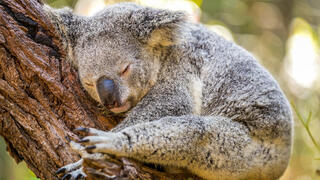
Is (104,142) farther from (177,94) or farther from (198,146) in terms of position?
(177,94)

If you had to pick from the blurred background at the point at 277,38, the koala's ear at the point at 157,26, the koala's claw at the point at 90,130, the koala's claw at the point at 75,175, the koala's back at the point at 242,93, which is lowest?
the blurred background at the point at 277,38

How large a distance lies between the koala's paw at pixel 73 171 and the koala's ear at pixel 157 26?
59.3 inches

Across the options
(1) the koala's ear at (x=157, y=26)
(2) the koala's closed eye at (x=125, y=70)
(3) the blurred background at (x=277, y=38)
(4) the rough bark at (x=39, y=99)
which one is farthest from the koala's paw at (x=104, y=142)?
(3) the blurred background at (x=277, y=38)

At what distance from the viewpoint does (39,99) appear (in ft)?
11.3

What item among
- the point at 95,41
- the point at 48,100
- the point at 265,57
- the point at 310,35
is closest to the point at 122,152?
the point at 48,100

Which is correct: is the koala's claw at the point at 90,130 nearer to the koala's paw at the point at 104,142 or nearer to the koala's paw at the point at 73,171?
the koala's paw at the point at 104,142

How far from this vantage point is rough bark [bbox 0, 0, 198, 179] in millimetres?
3301

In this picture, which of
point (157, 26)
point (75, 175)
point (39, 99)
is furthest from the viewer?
point (157, 26)

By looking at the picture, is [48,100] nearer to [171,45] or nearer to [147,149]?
[147,149]

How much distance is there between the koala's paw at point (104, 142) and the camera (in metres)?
3.15

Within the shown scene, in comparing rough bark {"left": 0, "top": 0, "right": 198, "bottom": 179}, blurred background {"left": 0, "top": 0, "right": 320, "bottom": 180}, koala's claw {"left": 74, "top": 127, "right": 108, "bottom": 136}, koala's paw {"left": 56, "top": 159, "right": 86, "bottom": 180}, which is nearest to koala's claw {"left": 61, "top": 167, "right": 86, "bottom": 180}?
koala's paw {"left": 56, "top": 159, "right": 86, "bottom": 180}

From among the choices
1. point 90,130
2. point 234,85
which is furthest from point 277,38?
point 90,130

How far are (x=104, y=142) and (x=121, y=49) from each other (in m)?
1.09

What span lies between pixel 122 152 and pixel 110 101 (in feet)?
1.97
